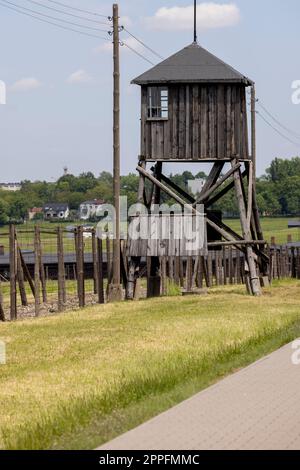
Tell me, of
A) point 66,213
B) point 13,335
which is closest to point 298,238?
point 66,213

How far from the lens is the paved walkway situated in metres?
10.8

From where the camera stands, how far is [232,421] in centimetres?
1199

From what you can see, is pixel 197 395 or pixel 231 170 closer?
pixel 197 395

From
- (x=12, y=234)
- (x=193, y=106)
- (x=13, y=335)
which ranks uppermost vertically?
(x=193, y=106)

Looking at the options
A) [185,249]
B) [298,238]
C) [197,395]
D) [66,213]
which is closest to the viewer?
[197,395]

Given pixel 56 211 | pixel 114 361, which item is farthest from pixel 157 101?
pixel 56 211

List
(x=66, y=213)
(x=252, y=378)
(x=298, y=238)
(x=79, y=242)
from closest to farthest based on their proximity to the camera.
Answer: (x=252, y=378), (x=79, y=242), (x=298, y=238), (x=66, y=213)

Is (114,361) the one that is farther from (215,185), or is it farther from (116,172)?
(215,185)

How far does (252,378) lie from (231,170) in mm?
22782

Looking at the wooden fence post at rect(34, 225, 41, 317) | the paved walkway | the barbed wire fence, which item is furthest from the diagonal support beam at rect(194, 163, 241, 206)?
the paved walkway

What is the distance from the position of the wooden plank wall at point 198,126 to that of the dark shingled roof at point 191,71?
351 millimetres

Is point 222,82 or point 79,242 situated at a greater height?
point 222,82

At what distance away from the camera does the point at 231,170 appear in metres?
37.9
